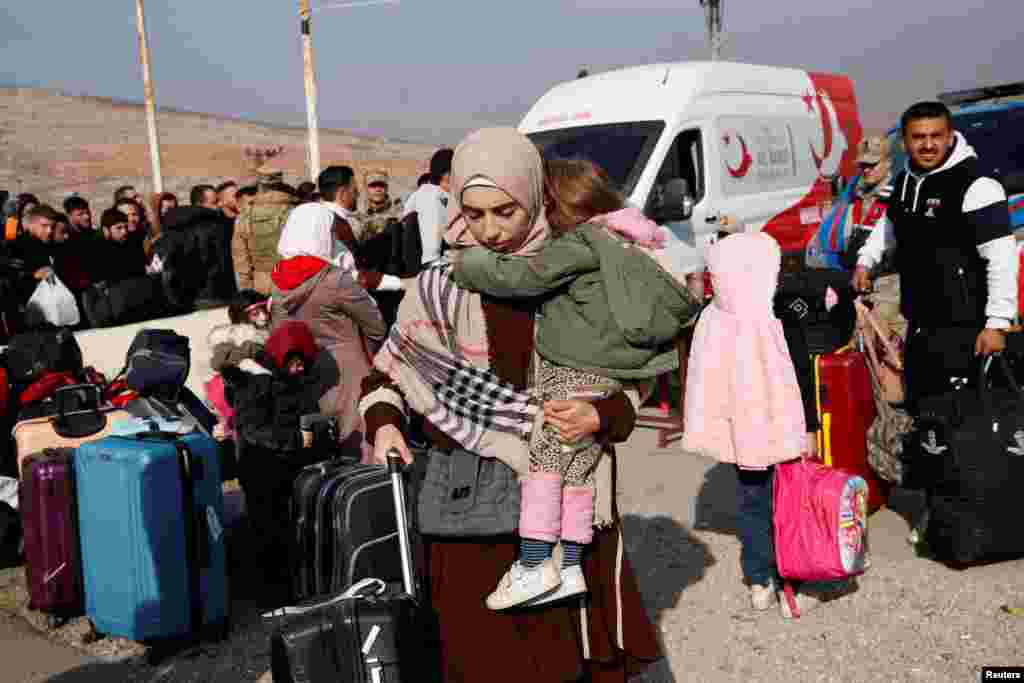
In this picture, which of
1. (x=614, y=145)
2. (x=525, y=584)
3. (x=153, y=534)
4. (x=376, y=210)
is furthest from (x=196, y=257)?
(x=525, y=584)

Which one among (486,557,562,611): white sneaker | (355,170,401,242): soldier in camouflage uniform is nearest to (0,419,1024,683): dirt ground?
(486,557,562,611): white sneaker

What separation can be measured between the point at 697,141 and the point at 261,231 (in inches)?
155

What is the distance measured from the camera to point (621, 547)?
9.14 feet

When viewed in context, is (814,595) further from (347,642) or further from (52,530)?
(52,530)

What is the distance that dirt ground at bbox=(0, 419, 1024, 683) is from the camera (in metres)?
4.11

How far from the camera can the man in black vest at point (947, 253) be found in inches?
185

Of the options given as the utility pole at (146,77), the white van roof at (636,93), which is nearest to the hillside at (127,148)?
the utility pole at (146,77)

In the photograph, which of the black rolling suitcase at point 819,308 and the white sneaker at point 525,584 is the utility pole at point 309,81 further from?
the white sneaker at point 525,584

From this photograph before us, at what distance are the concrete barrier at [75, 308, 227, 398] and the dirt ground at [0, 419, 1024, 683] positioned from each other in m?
3.25

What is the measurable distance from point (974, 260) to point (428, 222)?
463 centimetres

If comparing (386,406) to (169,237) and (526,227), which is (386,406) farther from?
(169,237)

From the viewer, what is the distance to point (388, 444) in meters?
2.68

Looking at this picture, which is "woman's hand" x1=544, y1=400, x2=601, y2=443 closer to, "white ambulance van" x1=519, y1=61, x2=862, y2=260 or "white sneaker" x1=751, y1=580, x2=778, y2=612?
"white sneaker" x1=751, y1=580, x2=778, y2=612

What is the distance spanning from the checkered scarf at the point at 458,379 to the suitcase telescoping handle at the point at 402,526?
14 centimetres
